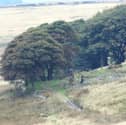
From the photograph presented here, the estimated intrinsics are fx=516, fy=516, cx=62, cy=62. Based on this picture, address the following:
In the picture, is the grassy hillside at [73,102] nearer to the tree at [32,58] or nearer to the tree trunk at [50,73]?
the tree trunk at [50,73]

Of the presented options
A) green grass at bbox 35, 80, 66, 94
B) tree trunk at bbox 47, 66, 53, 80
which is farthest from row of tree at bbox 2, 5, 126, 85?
green grass at bbox 35, 80, 66, 94

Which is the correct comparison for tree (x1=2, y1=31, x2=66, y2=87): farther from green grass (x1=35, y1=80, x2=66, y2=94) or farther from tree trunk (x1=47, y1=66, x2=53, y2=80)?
Answer: green grass (x1=35, y1=80, x2=66, y2=94)

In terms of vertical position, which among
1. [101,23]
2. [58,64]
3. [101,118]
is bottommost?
[101,118]

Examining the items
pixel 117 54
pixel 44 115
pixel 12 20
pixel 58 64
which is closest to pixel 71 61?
pixel 58 64

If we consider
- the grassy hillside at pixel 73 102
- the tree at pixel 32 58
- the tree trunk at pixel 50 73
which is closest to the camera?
the grassy hillside at pixel 73 102

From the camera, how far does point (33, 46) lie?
4697 cm

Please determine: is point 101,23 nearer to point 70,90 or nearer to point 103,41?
point 103,41

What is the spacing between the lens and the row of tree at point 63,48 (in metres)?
46.2

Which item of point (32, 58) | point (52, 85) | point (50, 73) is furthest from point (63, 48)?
point (32, 58)

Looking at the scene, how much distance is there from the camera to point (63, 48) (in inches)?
1992

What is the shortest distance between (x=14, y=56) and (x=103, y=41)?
43.3ft

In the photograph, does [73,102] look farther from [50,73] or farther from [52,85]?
[50,73]

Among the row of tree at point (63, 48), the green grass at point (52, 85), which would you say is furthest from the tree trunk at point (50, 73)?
the green grass at point (52, 85)

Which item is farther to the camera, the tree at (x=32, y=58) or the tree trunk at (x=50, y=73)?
the tree trunk at (x=50, y=73)
